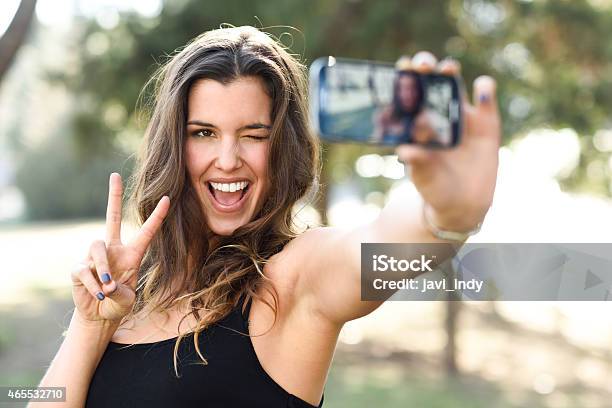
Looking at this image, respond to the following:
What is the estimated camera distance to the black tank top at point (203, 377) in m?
1.49

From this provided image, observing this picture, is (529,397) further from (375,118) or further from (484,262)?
(375,118)

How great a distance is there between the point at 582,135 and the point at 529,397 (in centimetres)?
243

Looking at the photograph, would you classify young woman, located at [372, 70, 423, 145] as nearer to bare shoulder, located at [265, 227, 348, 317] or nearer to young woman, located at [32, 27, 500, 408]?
young woman, located at [32, 27, 500, 408]

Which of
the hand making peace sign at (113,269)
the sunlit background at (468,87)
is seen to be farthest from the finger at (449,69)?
the sunlit background at (468,87)

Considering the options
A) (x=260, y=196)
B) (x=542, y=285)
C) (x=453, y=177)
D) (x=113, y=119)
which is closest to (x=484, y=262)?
(x=542, y=285)

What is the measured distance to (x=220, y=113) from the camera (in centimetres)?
164

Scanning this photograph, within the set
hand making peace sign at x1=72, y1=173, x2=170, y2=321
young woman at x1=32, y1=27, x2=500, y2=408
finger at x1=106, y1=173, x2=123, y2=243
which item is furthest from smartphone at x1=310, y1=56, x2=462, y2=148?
finger at x1=106, y1=173, x2=123, y2=243

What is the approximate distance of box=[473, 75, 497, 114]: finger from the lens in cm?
92

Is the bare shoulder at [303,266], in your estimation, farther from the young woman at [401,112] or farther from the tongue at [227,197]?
the young woman at [401,112]

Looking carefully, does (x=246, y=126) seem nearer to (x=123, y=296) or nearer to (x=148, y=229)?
(x=148, y=229)

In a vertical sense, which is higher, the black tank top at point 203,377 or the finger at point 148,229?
the finger at point 148,229

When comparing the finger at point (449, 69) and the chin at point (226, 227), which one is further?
the chin at point (226, 227)

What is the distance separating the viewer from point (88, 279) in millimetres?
1504

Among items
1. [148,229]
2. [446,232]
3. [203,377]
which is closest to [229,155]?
[148,229]
